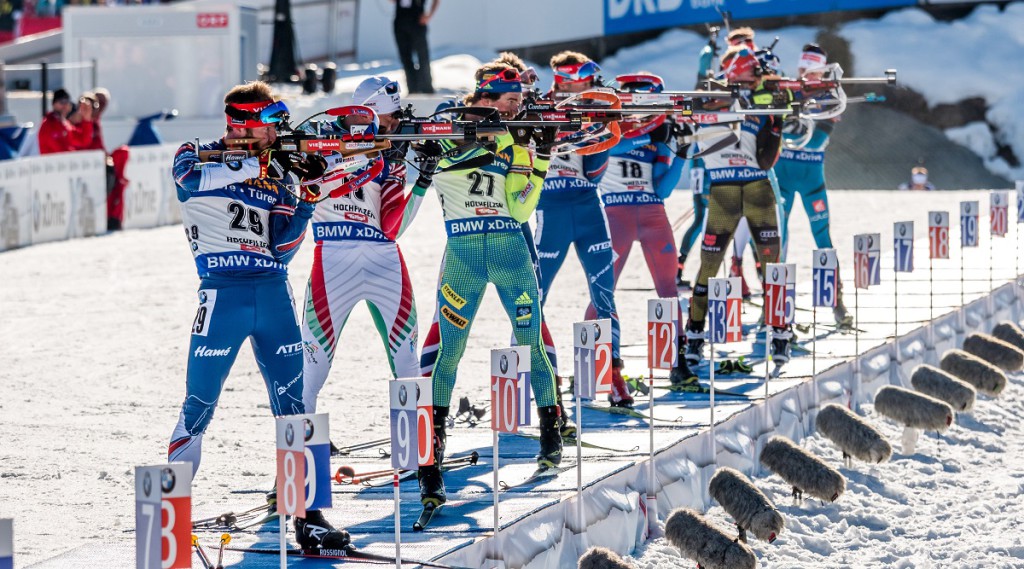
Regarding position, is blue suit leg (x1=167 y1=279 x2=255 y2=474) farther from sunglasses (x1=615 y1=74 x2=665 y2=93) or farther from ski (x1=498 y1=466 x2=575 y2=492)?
sunglasses (x1=615 y1=74 x2=665 y2=93)

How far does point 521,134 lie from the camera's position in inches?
304

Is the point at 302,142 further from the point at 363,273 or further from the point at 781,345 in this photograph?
the point at 781,345

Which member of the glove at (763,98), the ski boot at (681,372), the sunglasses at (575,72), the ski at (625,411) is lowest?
the ski at (625,411)

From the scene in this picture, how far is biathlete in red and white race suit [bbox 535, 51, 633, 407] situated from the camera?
30.7 ft

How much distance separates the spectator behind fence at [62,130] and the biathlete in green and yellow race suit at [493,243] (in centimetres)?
1288

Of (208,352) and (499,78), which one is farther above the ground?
(499,78)

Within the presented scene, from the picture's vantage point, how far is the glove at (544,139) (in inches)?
307

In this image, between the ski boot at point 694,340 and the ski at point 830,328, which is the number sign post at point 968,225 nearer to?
the ski at point 830,328

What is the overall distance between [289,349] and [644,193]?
13.1 ft

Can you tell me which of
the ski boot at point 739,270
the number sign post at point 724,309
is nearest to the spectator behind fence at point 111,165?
the ski boot at point 739,270

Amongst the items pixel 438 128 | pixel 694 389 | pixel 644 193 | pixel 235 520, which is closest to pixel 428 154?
pixel 438 128

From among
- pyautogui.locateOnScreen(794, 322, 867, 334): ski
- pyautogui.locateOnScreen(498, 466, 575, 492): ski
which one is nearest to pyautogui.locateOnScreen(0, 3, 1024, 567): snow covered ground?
pyautogui.locateOnScreen(498, 466, 575, 492): ski

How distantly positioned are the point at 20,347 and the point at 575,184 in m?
5.59

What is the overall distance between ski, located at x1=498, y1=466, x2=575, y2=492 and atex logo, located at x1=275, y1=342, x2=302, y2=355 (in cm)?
137
